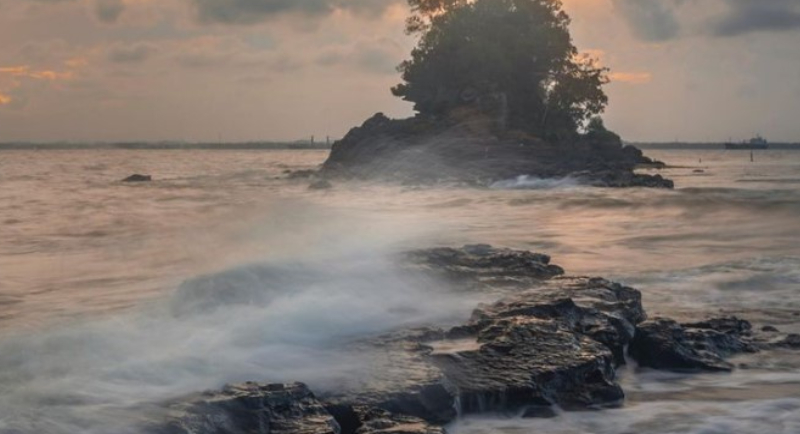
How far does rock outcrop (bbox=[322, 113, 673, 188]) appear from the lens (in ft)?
136

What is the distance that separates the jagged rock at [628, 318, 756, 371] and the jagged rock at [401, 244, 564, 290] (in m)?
2.14

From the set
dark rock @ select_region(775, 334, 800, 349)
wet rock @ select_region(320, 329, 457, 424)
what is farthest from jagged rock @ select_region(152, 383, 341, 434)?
dark rock @ select_region(775, 334, 800, 349)

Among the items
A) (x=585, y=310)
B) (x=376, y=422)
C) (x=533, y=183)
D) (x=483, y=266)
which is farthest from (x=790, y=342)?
(x=533, y=183)

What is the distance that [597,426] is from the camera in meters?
5.65

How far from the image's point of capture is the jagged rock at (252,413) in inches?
193

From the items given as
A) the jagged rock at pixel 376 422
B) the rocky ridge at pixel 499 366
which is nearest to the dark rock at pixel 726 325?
the rocky ridge at pixel 499 366

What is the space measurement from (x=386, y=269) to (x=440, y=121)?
37233mm

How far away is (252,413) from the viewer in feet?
16.6

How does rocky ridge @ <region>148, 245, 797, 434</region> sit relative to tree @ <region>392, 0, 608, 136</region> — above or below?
below

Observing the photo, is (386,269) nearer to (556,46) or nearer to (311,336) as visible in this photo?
(311,336)

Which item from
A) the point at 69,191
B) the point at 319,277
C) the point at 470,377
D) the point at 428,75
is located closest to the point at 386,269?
the point at 319,277

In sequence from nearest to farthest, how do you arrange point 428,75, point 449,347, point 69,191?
point 449,347 < point 69,191 < point 428,75

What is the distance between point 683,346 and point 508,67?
4478cm

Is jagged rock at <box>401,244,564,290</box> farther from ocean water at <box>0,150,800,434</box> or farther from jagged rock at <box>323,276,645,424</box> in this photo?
jagged rock at <box>323,276,645,424</box>
